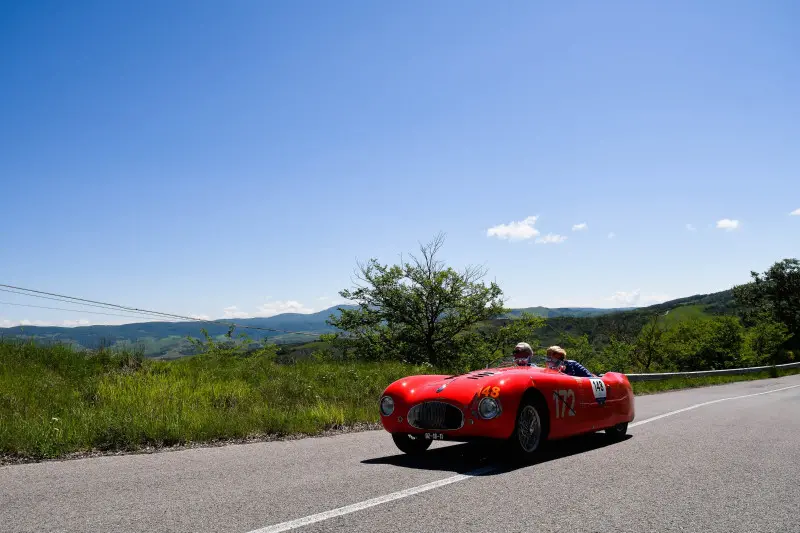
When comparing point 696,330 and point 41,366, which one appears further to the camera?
point 696,330

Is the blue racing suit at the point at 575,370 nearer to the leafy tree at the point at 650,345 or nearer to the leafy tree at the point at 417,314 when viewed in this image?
the leafy tree at the point at 417,314

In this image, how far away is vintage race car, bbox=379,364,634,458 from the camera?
19.5ft

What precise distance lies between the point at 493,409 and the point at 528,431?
2.21 feet

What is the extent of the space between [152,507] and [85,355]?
392 inches

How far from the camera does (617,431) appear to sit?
8219 millimetres

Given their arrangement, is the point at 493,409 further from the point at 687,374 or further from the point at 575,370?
the point at 687,374

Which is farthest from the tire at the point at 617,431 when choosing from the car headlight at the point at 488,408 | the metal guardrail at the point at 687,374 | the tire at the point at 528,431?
the metal guardrail at the point at 687,374

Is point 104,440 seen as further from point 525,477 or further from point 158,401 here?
point 525,477

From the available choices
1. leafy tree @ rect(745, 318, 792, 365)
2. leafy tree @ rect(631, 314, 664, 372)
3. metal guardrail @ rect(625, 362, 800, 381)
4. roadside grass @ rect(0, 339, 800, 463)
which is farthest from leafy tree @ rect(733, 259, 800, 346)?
roadside grass @ rect(0, 339, 800, 463)

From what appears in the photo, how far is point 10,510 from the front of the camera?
4004 millimetres

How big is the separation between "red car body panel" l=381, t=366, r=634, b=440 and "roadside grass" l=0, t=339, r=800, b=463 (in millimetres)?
2411

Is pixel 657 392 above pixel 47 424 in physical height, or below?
below

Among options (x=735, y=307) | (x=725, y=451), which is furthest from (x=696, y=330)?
(x=725, y=451)

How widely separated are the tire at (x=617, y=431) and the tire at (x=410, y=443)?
9.56 feet
